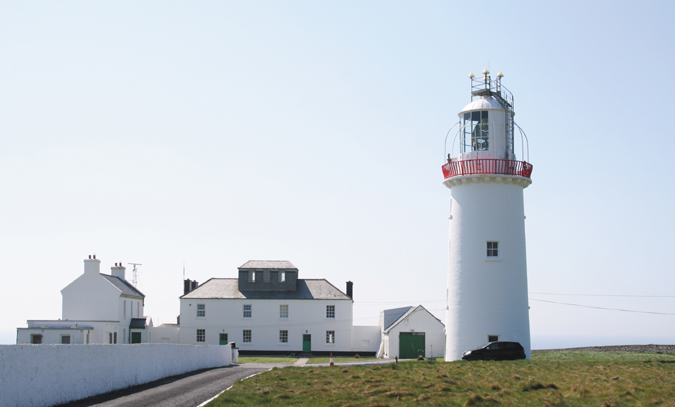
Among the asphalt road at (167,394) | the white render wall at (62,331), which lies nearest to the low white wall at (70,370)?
the asphalt road at (167,394)

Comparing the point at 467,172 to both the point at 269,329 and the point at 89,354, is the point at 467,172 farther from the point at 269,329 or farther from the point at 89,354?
the point at 269,329

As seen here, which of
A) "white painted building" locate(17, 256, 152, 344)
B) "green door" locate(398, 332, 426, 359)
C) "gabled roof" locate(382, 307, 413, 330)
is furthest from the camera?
"gabled roof" locate(382, 307, 413, 330)

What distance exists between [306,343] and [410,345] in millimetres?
10146

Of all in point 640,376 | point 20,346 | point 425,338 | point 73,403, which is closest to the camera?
point 20,346

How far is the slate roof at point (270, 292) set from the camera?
56656mm

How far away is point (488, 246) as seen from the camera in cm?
2881

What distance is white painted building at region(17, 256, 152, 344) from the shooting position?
45219 millimetres

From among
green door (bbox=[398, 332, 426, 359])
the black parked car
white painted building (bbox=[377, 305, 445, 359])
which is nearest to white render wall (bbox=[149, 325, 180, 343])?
white painted building (bbox=[377, 305, 445, 359])

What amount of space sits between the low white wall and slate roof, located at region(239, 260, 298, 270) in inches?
1307

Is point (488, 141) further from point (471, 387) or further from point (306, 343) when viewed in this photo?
point (306, 343)

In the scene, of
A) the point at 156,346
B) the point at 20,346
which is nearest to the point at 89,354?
the point at 20,346

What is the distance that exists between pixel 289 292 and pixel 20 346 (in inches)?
1702

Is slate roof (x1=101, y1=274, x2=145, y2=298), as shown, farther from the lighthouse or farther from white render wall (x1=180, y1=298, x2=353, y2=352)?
the lighthouse

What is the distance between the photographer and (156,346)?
23.7m
